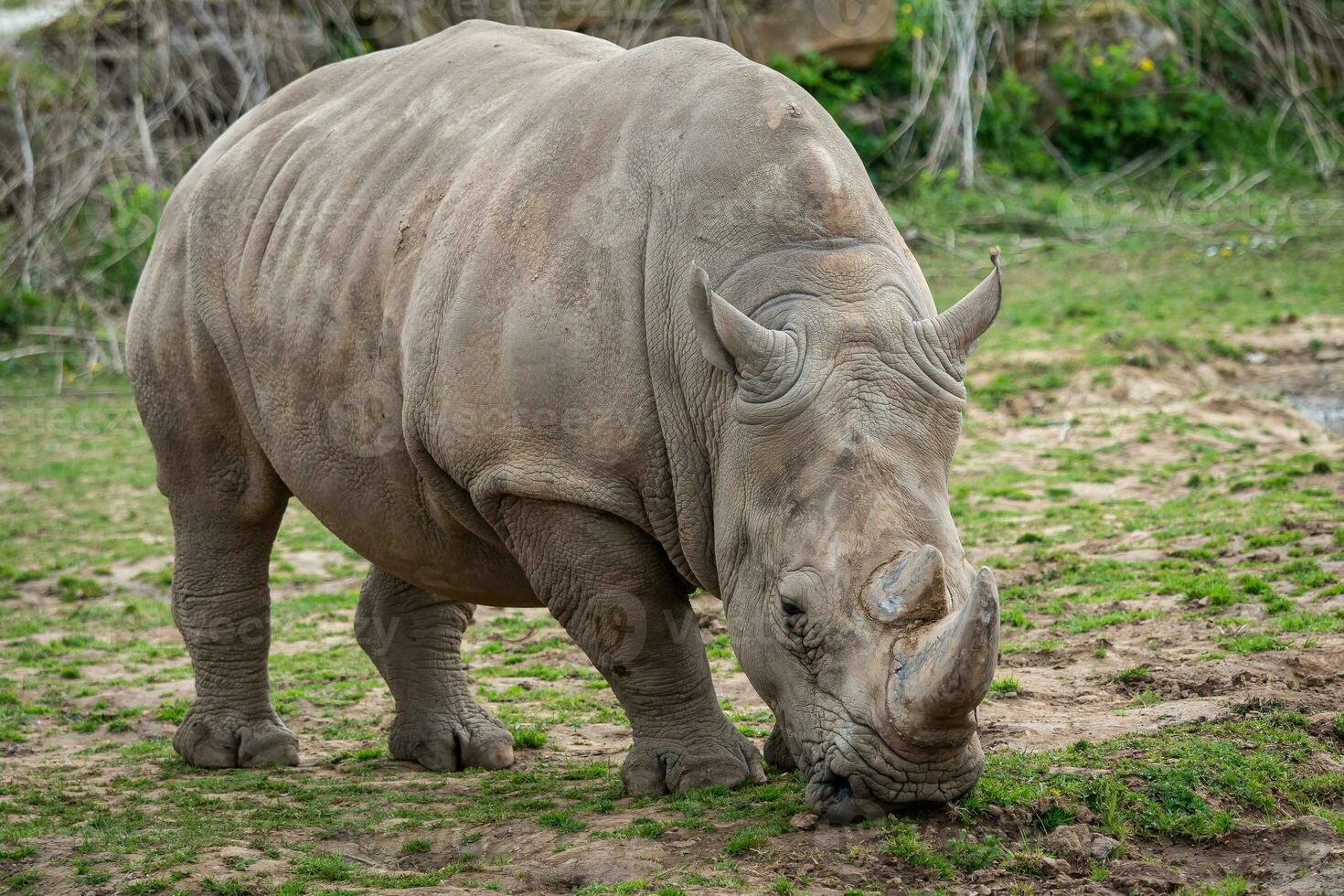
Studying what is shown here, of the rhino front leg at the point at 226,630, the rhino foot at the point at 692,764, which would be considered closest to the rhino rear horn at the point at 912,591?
the rhino foot at the point at 692,764

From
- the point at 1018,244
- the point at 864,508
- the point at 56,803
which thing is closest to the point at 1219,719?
the point at 864,508

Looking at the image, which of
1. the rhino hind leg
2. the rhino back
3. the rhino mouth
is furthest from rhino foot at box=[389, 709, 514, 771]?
the rhino mouth

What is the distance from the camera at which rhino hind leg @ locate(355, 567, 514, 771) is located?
5.67m

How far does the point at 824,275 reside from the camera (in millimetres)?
4098

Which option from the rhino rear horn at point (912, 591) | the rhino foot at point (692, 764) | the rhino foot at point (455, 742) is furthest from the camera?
the rhino foot at point (455, 742)

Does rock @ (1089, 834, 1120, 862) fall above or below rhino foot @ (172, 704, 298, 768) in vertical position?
above

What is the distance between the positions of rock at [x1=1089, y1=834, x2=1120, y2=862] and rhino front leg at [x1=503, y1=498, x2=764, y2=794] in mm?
1025

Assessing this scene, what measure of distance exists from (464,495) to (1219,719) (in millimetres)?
2206

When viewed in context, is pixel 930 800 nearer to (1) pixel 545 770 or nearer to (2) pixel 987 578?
(2) pixel 987 578

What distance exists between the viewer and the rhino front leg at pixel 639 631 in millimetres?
4426

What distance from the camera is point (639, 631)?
4.48 meters
